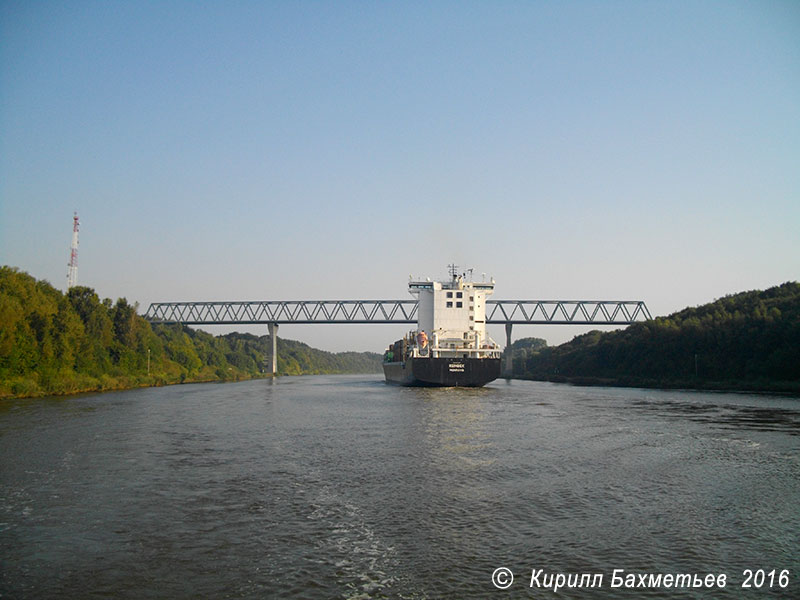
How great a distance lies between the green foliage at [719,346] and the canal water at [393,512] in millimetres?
49740

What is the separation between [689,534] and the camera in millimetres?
14016

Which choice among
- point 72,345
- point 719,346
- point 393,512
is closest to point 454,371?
point 719,346

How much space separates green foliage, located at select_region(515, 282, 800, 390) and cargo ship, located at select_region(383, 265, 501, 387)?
1153 inches

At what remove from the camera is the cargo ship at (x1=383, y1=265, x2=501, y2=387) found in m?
75.9

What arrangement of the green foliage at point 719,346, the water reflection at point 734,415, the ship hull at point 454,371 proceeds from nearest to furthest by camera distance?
the water reflection at point 734,415 < the green foliage at point 719,346 < the ship hull at point 454,371

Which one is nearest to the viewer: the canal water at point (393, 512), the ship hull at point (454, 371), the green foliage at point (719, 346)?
the canal water at point (393, 512)

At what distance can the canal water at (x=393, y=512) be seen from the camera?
11.3 metres

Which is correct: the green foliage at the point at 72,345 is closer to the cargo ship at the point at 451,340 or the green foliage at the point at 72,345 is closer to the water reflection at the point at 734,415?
the cargo ship at the point at 451,340

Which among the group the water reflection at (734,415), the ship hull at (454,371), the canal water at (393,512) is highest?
the ship hull at (454,371)

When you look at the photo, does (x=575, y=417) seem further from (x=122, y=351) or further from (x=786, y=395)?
(x=122, y=351)

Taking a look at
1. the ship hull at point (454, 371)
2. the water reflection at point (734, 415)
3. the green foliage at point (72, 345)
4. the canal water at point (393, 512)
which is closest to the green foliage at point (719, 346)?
the water reflection at point (734, 415)

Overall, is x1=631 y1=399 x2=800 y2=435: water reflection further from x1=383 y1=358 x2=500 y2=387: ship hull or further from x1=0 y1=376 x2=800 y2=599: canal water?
x1=383 y1=358 x2=500 y2=387: ship hull

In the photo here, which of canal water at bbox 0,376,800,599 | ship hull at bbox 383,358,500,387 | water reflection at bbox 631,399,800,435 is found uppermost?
ship hull at bbox 383,358,500,387

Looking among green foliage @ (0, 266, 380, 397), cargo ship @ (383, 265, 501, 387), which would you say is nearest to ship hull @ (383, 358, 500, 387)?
cargo ship @ (383, 265, 501, 387)
